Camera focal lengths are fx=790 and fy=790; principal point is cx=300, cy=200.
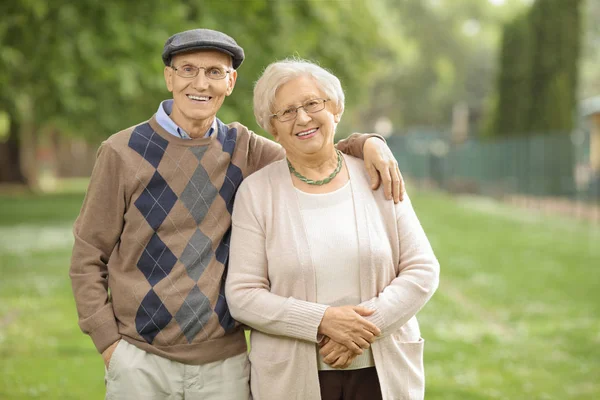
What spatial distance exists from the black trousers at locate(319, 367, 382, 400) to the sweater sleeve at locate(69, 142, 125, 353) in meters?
0.87

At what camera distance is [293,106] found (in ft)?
10.3

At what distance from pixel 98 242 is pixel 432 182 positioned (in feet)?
104

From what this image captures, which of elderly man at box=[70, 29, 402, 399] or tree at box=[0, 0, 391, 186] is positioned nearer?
elderly man at box=[70, 29, 402, 399]

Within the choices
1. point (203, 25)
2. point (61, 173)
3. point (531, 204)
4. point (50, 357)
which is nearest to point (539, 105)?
point (531, 204)

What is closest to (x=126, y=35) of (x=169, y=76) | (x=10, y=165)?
(x=169, y=76)

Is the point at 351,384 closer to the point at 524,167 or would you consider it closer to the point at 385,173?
the point at 385,173

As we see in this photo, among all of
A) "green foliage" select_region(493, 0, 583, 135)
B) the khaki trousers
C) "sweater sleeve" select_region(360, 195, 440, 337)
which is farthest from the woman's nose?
"green foliage" select_region(493, 0, 583, 135)

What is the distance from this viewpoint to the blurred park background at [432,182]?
24.2ft

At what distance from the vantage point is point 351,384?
3.15 metres

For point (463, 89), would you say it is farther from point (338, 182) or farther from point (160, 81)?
point (338, 182)

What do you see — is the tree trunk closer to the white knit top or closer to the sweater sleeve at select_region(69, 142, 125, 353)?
the sweater sleeve at select_region(69, 142, 125, 353)

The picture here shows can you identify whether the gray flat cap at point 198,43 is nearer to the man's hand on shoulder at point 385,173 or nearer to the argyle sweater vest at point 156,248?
the argyle sweater vest at point 156,248

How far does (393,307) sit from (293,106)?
34.7 inches

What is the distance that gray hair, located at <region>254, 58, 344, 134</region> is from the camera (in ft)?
10.3
